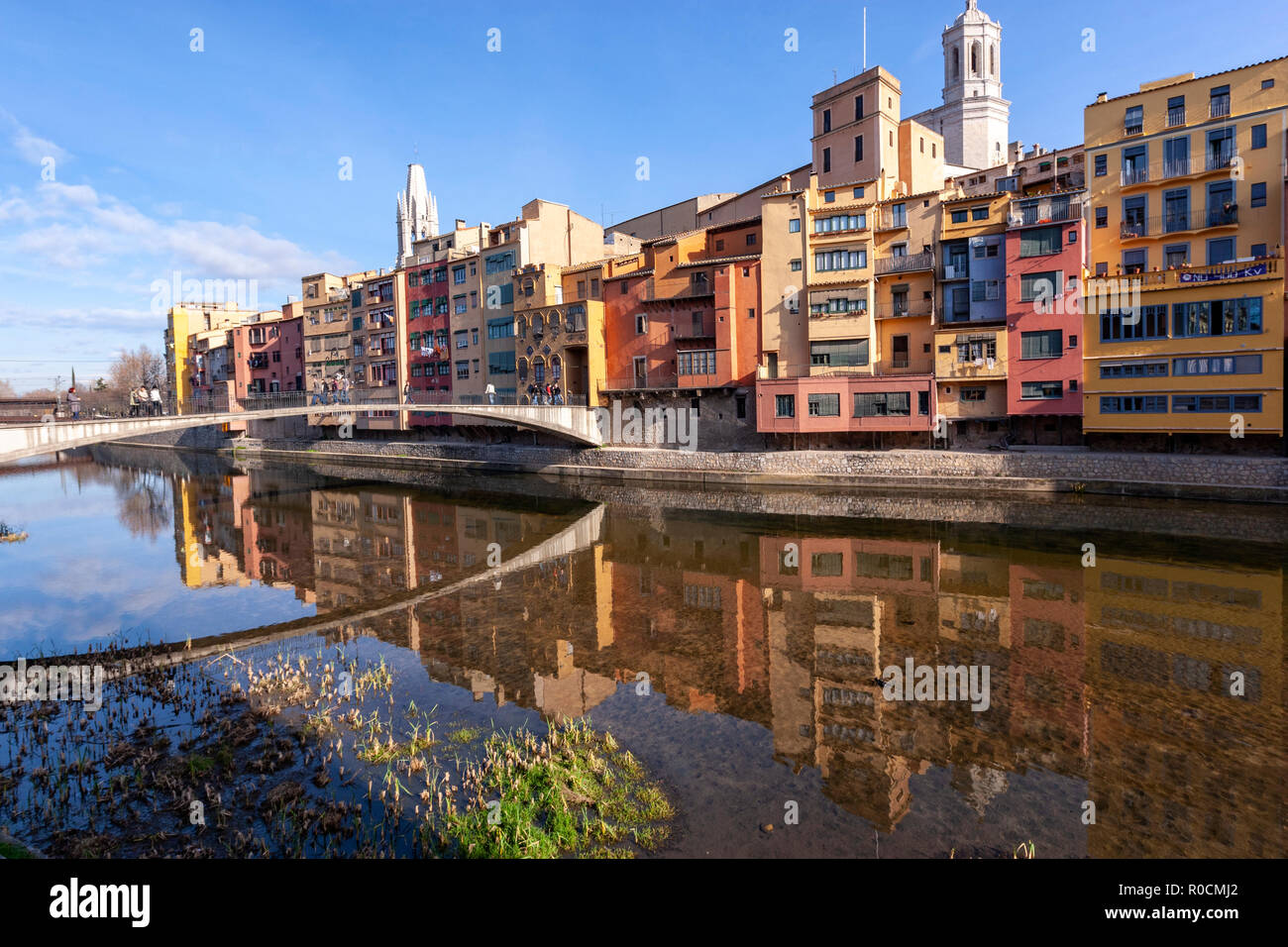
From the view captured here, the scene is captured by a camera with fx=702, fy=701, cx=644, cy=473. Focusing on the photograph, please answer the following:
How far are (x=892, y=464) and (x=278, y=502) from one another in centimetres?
3551

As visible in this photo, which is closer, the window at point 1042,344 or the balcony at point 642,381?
the window at point 1042,344

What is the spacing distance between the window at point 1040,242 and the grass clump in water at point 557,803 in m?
36.3

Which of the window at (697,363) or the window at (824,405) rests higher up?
the window at (697,363)

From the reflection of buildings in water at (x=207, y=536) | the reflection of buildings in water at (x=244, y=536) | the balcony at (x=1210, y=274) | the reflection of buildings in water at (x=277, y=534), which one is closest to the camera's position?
the reflection of buildings in water at (x=277, y=534)

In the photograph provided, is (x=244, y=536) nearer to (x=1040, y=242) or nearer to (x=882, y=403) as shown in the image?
(x=882, y=403)

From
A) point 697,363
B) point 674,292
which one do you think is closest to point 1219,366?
point 697,363

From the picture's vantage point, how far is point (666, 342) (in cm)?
4859

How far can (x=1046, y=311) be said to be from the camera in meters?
36.2

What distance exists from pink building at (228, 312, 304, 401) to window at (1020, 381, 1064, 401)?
72.5 m

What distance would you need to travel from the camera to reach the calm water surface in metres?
9.62

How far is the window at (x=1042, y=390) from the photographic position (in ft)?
118

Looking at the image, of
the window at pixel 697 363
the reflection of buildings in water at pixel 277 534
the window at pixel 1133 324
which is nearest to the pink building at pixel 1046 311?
the window at pixel 1133 324

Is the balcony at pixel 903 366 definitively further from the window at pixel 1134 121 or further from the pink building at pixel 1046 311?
the window at pixel 1134 121

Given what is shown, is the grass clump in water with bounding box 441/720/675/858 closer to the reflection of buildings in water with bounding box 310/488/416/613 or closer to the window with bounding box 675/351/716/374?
the reflection of buildings in water with bounding box 310/488/416/613
